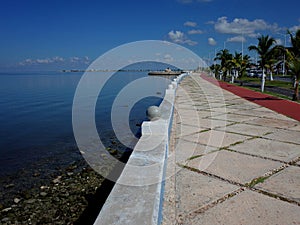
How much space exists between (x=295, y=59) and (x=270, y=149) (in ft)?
33.7

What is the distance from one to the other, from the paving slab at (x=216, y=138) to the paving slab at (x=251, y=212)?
2.02 meters

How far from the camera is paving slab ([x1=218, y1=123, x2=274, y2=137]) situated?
18.8ft

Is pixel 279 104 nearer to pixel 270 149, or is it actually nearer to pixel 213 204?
pixel 270 149

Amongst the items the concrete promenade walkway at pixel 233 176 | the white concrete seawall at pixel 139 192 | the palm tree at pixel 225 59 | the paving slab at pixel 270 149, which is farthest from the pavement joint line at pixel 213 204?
the palm tree at pixel 225 59

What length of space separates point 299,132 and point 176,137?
2987 millimetres

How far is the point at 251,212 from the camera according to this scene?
2.57 m

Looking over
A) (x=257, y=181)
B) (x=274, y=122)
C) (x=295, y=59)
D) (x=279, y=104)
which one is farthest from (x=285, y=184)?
(x=295, y=59)

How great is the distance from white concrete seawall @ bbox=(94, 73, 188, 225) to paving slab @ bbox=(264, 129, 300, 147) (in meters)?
3.16

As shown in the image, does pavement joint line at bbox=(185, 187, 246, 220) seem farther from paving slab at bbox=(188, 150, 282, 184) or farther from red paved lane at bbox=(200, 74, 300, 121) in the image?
red paved lane at bbox=(200, 74, 300, 121)

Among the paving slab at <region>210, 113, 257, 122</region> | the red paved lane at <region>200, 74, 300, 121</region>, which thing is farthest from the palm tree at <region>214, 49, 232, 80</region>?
the paving slab at <region>210, 113, 257, 122</region>

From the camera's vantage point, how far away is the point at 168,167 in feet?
12.3

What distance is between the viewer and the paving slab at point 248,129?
5.73 metres

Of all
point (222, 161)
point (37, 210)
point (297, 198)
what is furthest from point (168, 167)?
point (37, 210)

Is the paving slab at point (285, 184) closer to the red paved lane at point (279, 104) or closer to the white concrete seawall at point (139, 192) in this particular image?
the white concrete seawall at point (139, 192)
